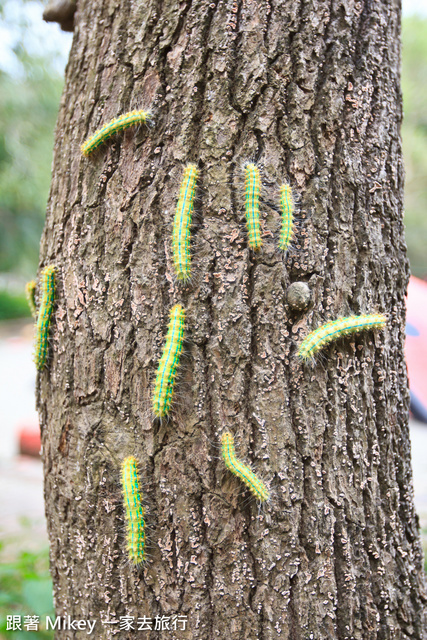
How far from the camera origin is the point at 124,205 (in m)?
2.18

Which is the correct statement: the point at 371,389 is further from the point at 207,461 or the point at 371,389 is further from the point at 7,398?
the point at 7,398

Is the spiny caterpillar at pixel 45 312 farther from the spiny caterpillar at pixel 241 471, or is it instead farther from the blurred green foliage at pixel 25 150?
the blurred green foliage at pixel 25 150

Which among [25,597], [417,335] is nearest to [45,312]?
[25,597]

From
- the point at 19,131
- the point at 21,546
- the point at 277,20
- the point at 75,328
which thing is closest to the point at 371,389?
the point at 75,328

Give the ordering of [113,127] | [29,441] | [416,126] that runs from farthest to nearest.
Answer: [416,126]
[29,441]
[113,127]

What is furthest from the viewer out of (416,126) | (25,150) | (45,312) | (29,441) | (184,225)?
(416,126)

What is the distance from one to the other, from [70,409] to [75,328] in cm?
41

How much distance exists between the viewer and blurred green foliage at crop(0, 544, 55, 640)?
2.85 meters

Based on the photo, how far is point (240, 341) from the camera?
204cm

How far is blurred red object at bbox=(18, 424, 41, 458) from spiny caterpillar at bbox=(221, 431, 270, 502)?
26.8ft

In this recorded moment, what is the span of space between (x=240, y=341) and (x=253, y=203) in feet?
2.06

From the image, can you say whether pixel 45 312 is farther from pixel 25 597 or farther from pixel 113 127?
pixel 25 597

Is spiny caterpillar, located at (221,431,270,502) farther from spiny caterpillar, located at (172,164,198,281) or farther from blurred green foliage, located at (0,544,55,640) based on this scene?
blurred green foliage, located at (0,544,55,640)

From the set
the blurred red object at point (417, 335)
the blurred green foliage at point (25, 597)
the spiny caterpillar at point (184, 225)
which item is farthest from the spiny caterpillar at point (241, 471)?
the blurred red object at point (417, 335)
